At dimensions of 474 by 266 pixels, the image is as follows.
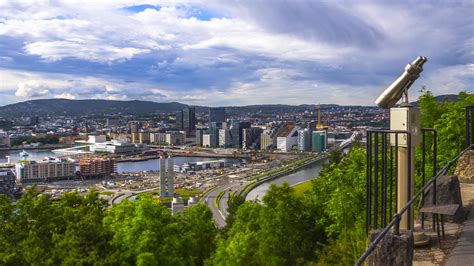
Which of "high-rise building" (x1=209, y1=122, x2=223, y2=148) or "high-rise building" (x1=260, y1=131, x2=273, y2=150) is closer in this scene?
"high-rise building" (x1=260, y1=131, x2=273, y2=150)

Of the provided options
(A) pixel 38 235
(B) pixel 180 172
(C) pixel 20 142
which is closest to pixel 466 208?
(A) pixel 38 235

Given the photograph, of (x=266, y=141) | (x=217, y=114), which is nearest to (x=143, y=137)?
(x=217, y=114)

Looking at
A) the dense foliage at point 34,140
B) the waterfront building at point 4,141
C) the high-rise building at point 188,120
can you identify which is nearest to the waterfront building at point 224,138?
the high-rise building at point 188,120

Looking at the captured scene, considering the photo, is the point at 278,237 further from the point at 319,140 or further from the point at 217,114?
the point at 217,114

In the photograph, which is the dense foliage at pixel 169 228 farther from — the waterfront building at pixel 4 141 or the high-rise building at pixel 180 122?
the high-rise building at pixel 180 122

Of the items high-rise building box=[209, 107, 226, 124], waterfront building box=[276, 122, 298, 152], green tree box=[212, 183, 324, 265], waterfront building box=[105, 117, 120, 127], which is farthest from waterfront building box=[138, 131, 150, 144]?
green tree box=[212, 183, 324, 265]

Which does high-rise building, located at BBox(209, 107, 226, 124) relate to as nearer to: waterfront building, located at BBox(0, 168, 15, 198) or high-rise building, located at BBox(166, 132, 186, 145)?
high-rise building, located at BBox(166, 132, 186, 145)
